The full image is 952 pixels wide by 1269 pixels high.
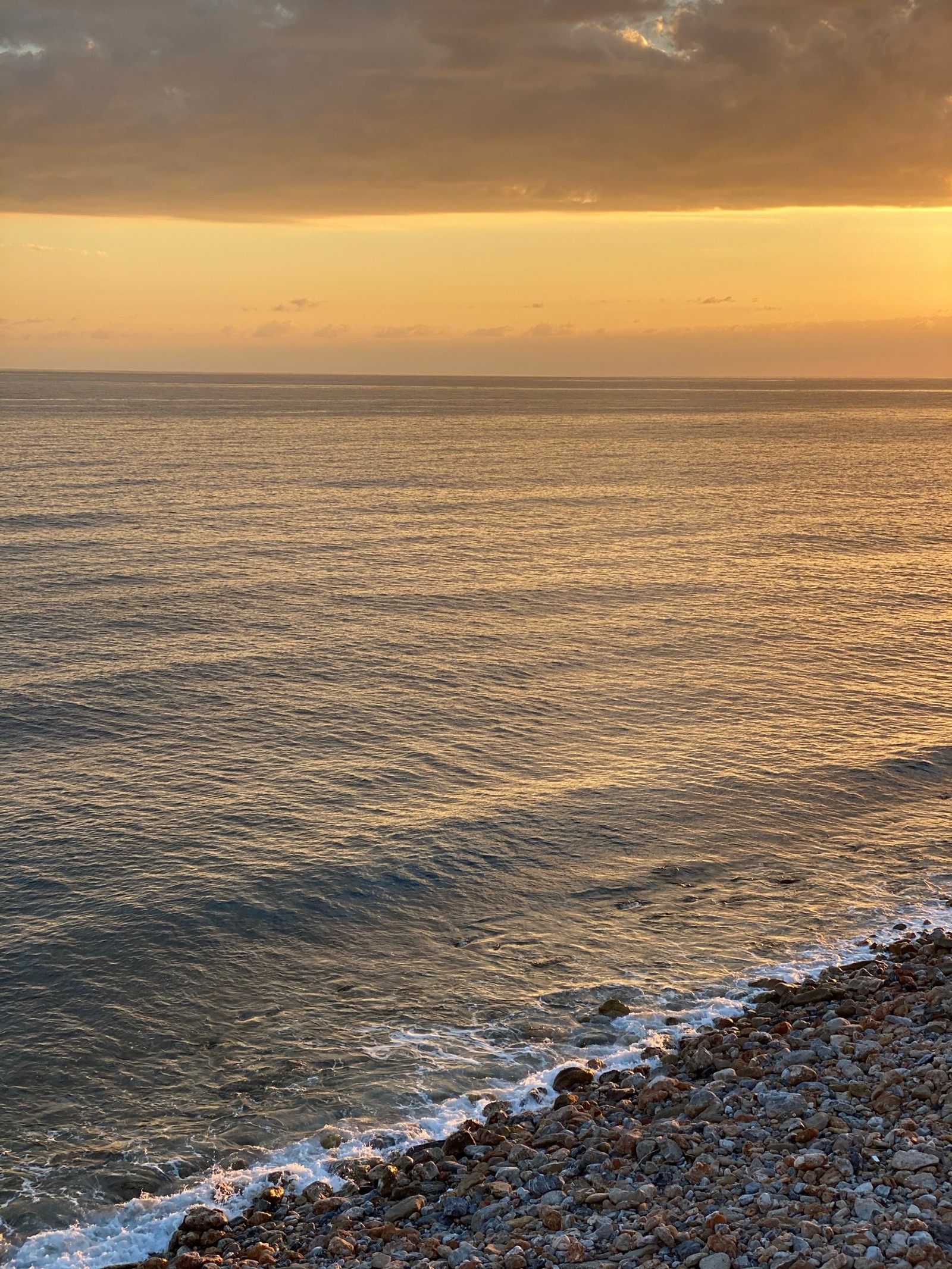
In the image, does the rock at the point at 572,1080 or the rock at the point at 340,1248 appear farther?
the rock at the point at 572,1080

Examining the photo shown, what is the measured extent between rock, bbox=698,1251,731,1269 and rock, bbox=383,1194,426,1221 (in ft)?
16.1

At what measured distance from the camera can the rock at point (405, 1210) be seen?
55.2ft

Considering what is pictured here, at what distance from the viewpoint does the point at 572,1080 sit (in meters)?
20.8

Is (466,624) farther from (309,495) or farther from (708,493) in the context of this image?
(708,493)

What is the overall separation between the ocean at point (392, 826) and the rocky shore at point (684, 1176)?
57.4 inches

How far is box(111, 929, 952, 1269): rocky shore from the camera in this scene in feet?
46.8

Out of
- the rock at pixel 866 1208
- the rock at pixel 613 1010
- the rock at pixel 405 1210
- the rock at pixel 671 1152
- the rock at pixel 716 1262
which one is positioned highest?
the rock at pixel 866 1208

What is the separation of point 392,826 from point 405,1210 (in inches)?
610

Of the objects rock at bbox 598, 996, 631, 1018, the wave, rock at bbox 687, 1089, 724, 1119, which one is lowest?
the wave

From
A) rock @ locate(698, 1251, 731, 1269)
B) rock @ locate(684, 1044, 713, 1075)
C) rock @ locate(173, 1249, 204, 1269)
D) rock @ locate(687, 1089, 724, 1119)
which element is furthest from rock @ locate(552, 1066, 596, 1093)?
rock @ locate(173, 1249, 204, 1269)

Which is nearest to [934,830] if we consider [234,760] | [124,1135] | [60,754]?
[234,760]

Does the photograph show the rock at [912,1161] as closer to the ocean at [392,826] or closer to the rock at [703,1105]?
the rock at [703,1105]

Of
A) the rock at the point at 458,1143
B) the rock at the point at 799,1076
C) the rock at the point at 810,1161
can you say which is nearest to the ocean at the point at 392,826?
the rock at the point at 458,1143

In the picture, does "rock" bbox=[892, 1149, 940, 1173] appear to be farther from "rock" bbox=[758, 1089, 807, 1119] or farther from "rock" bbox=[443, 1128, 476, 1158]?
"rock" bbox=[443, 1128, 476, 1158]
